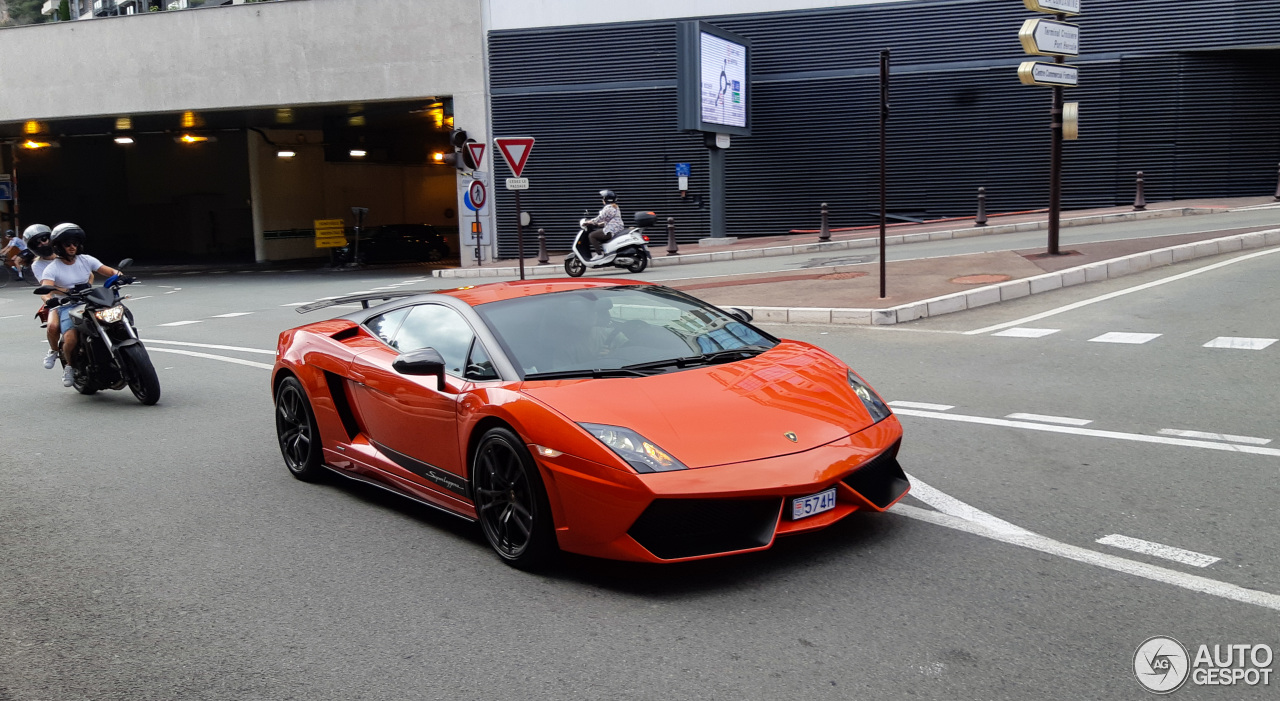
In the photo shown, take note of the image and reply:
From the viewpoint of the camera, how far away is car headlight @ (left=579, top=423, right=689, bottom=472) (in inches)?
171

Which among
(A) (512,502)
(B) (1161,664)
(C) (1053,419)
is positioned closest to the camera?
(B) (1161,664)

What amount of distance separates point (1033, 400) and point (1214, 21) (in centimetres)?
2090

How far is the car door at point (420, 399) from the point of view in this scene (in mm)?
5289

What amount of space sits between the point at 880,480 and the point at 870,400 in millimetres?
501

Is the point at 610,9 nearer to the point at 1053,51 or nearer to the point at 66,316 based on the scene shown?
the point at 1053,51

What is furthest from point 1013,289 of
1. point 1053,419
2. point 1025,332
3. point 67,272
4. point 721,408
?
point 67,272

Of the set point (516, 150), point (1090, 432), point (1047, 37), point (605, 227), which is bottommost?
A: point (1090, 432)

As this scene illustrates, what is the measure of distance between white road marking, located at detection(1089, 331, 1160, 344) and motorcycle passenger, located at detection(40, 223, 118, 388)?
31.7 feet

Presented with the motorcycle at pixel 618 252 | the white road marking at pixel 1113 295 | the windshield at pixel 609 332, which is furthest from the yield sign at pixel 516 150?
the windshield at pixel 609 332

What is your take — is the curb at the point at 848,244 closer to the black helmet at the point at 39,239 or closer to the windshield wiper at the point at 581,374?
the black helmet at the point at 39,239

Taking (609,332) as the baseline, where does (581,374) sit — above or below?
below

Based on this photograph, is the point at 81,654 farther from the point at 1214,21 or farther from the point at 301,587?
the point at 1214,21

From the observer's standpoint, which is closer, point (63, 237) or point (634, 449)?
point (634, 449)

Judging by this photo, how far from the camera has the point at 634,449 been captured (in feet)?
14.4
